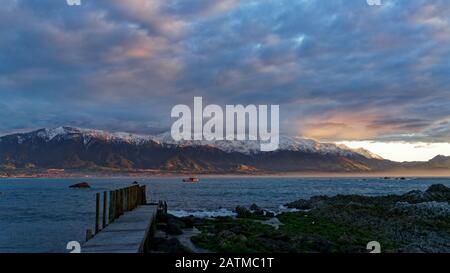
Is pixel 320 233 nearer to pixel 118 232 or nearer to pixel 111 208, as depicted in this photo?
pixel 111 208

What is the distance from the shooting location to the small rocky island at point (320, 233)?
21.3 metres

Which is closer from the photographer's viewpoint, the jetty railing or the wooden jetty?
the wooden jetty

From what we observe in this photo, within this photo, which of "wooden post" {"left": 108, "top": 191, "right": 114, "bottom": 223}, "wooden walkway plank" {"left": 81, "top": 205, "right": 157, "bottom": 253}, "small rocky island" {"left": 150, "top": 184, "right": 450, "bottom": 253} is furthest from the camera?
"small rocky island" {"left": 150, "top": 184, "right": 450, "bottom": 253}

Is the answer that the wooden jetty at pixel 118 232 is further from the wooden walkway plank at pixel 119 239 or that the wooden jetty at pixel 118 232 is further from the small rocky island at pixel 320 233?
the small rocky island at pixel 320 233

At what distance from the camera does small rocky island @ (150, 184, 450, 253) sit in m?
21.3

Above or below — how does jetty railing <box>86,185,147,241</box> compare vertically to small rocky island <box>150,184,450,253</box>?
above

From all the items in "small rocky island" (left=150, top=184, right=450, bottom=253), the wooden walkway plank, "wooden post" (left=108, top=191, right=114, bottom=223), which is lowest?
"small rocky island" (left=150, top=184, right=450, bottom=253)

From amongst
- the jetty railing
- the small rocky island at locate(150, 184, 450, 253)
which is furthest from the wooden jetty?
the small rocky island at locate(150, 184, 450, 253)

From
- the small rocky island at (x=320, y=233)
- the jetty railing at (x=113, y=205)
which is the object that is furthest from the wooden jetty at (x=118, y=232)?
the small rocky island at (x=320, y=233)

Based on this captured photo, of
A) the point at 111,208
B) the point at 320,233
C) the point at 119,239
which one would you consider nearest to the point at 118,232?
the point at 119,239

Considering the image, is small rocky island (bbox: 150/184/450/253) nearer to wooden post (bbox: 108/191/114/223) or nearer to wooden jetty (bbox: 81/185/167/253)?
wooden jetty (bbox: 81/185/167/253)

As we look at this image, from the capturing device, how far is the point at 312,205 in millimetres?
51906
